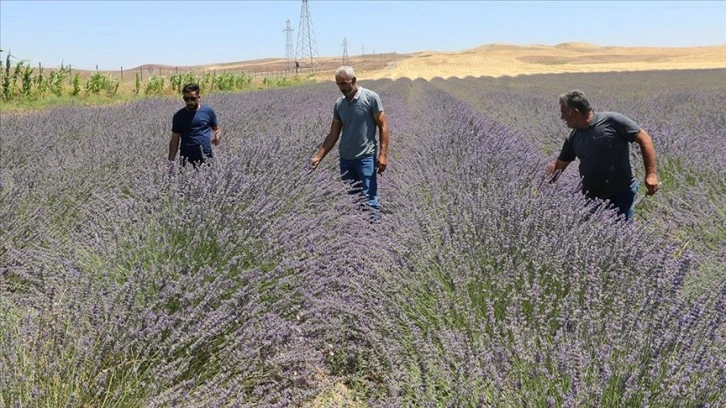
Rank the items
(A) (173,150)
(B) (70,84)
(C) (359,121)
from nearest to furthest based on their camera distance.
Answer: (C) (359,121)
(A) (173,150)
(B) (70,84)

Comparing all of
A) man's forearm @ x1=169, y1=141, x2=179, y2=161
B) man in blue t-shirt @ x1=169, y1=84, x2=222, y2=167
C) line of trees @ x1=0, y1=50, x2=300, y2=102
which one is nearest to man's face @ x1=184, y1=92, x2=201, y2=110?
man in blue t-shirt @ x1=169, y1=84, x2=222, y2=167

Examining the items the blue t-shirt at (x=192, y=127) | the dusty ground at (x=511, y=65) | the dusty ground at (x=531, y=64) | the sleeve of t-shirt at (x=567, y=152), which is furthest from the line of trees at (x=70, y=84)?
the dusty ground at (x=531, y=64)

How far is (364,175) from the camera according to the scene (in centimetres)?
445

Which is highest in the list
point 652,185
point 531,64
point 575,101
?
point 531,64

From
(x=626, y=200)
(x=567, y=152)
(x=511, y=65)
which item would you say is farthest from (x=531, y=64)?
(x=626, y=200)

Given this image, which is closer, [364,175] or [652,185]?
[652,185]

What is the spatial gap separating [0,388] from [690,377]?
1.79 meters

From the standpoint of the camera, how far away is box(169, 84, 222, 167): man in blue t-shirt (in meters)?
4.60

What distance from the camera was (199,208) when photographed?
2.81 metres

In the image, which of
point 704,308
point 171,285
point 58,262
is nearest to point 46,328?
point 171,285

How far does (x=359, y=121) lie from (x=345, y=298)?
1.84 metres

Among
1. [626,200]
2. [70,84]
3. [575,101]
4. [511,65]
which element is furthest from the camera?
[511,65]

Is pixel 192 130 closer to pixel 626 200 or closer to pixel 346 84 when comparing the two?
pixel 346 84

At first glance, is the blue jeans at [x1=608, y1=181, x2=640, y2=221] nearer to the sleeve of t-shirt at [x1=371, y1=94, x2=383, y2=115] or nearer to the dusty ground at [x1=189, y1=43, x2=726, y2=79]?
the sleeve of t-shirt at [x1=371, y1=94, x2=383, y2=115]
